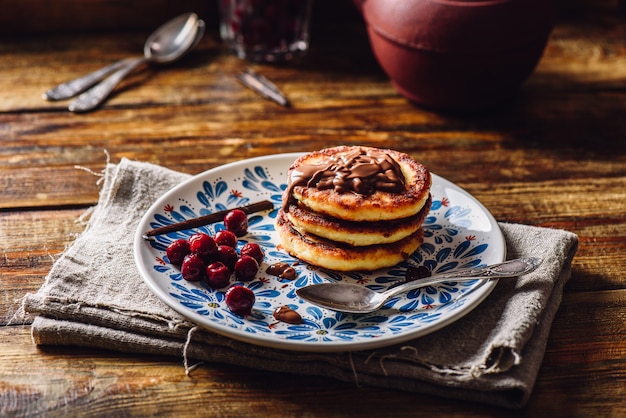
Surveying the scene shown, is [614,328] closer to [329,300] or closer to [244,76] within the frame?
[329,300]

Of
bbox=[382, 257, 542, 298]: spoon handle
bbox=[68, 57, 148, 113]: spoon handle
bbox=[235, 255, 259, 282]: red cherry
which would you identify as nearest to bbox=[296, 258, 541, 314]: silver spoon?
bbox=[382, 257, 542, 298]: spoon handle

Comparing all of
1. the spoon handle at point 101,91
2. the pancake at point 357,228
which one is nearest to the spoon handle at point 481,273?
the pancake at point 357,228

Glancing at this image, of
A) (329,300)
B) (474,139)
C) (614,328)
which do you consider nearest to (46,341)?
(329,300)

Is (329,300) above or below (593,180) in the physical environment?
above

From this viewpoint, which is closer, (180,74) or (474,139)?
(474,139)

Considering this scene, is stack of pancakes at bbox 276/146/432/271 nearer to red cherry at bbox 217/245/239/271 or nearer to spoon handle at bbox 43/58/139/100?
red cherry at bbox 217/245/239/271

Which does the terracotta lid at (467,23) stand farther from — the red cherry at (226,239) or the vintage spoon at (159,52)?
the red cherry at (226,239)

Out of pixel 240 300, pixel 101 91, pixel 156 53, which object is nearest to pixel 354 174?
pixel 240 300
